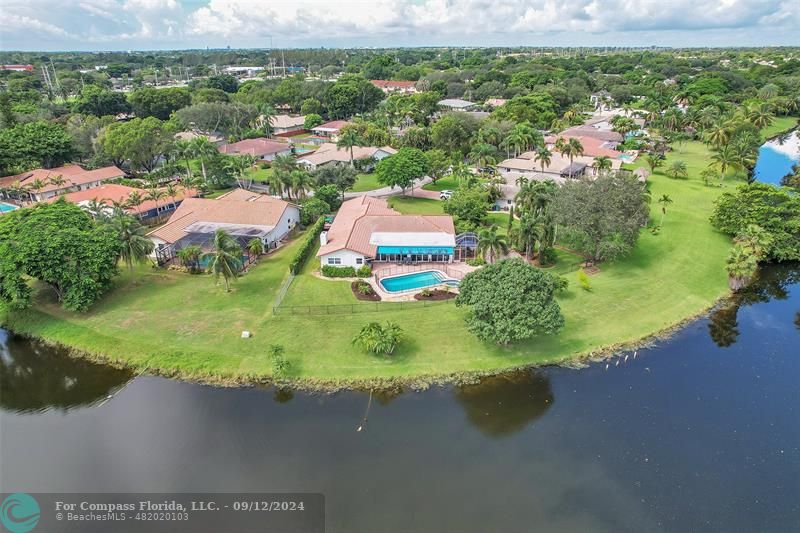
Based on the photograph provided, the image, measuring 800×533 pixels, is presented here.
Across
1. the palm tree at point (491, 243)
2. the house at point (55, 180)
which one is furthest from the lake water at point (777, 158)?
the house at point (55, 180)

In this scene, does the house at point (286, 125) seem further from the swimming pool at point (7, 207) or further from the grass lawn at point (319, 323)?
the grass lawn at point (319, 323)

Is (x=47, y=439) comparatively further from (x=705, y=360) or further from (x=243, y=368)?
(x=705, y=360)

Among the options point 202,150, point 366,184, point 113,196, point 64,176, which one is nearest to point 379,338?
point 113,196

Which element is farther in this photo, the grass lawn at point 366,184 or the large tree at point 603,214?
the grass lawn at point 366,184

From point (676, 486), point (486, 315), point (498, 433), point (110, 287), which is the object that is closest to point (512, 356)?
point (486, 315)

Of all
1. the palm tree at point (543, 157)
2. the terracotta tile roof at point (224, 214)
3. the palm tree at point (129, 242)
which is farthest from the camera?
the palm tree at point (543, 157)

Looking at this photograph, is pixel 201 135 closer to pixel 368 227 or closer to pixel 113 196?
pixel 113 196

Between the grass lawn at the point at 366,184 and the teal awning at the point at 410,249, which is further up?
the teal awning at the point at 410,249
